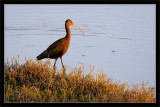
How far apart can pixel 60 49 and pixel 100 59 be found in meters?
2.91

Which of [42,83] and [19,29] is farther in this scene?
[19,29]

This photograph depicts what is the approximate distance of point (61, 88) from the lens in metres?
6.12

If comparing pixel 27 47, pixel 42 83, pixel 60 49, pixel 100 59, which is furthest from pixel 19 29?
pixel 42 83

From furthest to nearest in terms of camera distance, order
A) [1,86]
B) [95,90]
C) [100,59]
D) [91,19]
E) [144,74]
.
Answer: [91,19] < [100,59] < [144,74] < [95,90] < [1,86]

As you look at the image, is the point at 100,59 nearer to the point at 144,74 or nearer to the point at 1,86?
the point at 144,74

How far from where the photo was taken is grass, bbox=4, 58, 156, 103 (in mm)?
5867

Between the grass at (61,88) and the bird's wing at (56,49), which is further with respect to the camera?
the bird's wing at (56,49)

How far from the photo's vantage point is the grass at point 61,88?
5867 mm

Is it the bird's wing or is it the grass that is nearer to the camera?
the grass

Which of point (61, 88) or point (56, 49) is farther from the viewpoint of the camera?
point (56, 49)

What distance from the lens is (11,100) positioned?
5906 millimetres

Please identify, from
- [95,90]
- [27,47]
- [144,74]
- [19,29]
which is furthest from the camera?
[19,29]

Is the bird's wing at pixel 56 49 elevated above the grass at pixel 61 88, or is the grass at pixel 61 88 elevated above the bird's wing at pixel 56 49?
the bird's wing at pixel 56 49

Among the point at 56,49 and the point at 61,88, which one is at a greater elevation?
the point at 56,49
